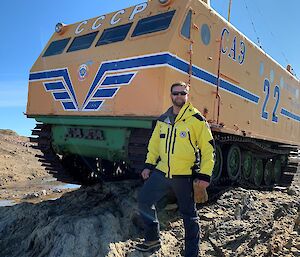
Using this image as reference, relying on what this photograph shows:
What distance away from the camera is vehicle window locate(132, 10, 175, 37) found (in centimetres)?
613

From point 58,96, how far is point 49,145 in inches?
42.7

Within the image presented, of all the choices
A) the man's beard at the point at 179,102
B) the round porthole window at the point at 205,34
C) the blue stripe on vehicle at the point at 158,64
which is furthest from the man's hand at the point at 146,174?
the round porthole window at the point at 205,34

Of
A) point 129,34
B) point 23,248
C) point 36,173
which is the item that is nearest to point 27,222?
point 23,248

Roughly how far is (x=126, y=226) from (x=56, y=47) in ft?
14.4

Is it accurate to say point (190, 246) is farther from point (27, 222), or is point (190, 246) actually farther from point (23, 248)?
point (27, 222)

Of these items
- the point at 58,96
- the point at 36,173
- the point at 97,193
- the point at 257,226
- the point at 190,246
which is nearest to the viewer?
the point at 190,246

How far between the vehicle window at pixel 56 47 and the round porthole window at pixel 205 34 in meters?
2.86

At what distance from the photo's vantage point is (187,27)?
6.15m

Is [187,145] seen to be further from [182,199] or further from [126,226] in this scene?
[126,226]

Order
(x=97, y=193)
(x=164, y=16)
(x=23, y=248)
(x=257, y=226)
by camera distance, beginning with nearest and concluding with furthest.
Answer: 1. (x=23, y=248)
2. (x=257, y=226)
3. (x=164, y=16)
4. (x=97, y=193)

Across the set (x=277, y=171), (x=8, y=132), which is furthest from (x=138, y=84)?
(x=8, y=132)

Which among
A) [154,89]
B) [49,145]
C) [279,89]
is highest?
[279,89]

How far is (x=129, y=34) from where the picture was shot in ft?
21.5

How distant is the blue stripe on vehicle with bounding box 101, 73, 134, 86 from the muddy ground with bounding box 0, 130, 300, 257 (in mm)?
1751
